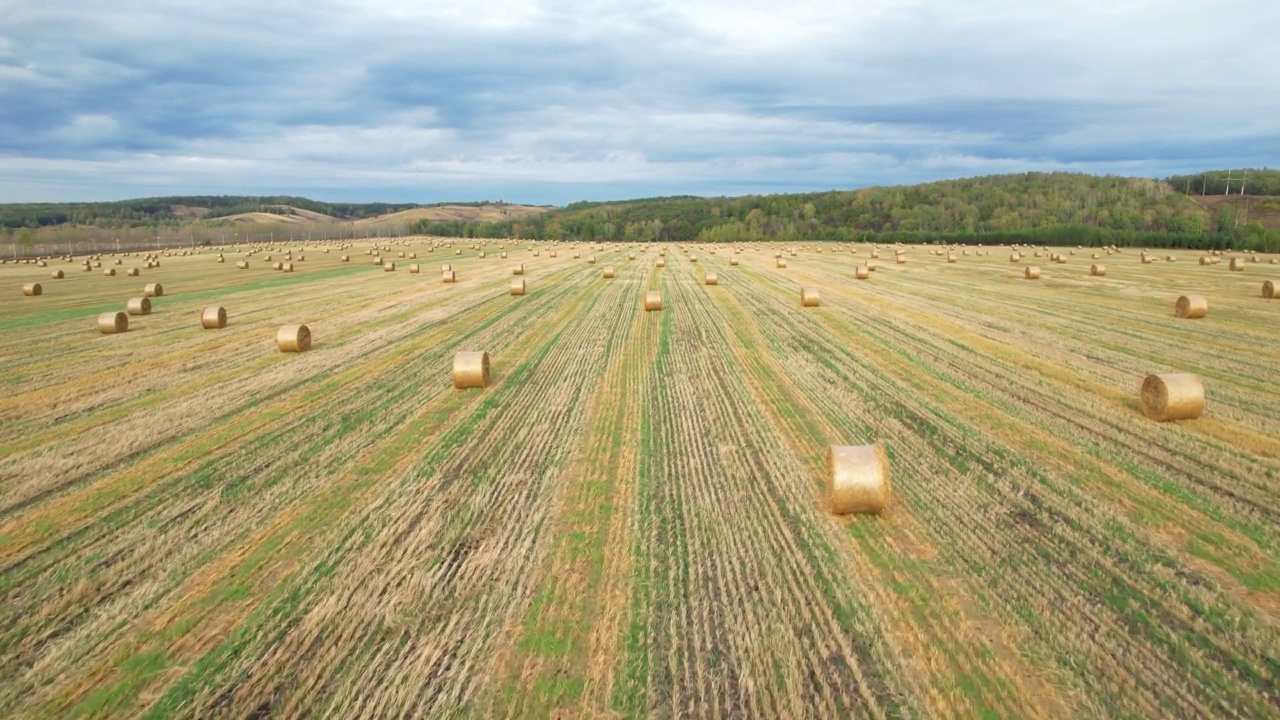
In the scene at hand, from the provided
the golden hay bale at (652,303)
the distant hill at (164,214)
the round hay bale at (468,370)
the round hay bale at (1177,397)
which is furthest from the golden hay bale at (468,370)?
the distant hill at (164,214)

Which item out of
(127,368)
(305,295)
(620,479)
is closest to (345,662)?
(620,479)

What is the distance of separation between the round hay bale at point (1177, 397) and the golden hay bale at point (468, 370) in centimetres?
1068

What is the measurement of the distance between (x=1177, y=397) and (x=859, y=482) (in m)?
6.21

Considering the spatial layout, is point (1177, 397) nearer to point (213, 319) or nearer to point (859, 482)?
point (859, 482)

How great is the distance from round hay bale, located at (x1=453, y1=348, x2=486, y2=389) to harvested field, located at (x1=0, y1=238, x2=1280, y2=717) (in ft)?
1.23

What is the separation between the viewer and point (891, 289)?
90.6ft

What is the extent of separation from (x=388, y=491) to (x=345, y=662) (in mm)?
3007

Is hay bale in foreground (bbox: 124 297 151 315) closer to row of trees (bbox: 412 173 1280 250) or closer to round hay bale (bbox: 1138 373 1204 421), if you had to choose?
round hay bale (bbox: 1138 373 1204 421)

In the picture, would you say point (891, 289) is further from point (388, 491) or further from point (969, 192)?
point (969, 192)

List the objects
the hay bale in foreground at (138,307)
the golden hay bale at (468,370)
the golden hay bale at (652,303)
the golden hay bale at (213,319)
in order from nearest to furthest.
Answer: the golden hay bale at (468,370)
the golden hay bale at (213,319)
the golden hay bale at (652,303)
the hay bale in foreground at (138,307)

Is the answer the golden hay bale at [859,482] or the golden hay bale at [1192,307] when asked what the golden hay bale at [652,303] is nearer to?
the golden hay bale at [859,482]

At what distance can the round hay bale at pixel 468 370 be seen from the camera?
457 inches

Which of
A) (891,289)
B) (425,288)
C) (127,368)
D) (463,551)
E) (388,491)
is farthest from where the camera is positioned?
(425,288)

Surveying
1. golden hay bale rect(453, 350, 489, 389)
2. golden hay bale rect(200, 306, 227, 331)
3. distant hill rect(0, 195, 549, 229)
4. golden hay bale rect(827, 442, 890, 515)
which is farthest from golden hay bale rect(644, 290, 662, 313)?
distant hill rect(0, 195, 549, 229)
